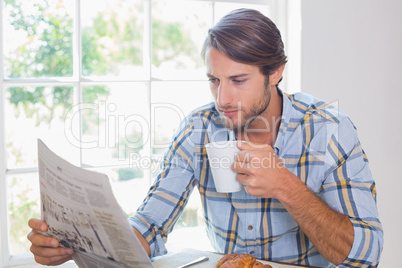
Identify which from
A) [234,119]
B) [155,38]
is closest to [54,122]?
[234,119]

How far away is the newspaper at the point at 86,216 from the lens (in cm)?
81

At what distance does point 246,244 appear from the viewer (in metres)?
1.30

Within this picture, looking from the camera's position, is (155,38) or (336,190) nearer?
(336,190)

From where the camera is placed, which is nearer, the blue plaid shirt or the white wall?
the blue plaid shirt

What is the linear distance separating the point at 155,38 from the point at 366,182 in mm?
3390

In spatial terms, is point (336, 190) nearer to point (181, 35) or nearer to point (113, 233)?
point (113, 233)

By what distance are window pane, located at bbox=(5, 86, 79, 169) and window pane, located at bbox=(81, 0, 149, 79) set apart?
1.33 metres

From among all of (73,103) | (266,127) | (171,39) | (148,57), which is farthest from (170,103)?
(171,39)

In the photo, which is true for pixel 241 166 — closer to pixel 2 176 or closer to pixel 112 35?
pixel 2 176

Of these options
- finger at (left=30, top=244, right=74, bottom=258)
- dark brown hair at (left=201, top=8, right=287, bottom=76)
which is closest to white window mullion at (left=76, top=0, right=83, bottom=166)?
dark brown hair at (left=201, top=8, right=287, bottom=76)

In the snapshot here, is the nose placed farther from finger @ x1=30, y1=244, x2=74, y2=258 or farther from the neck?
finger @ x1=30, y1=244, x2=74, y2=258

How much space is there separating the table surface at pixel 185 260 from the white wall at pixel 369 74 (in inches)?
42.0

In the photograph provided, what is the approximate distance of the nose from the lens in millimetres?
1266

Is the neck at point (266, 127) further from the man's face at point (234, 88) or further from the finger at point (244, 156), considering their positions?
the finger at point (244, 156)
